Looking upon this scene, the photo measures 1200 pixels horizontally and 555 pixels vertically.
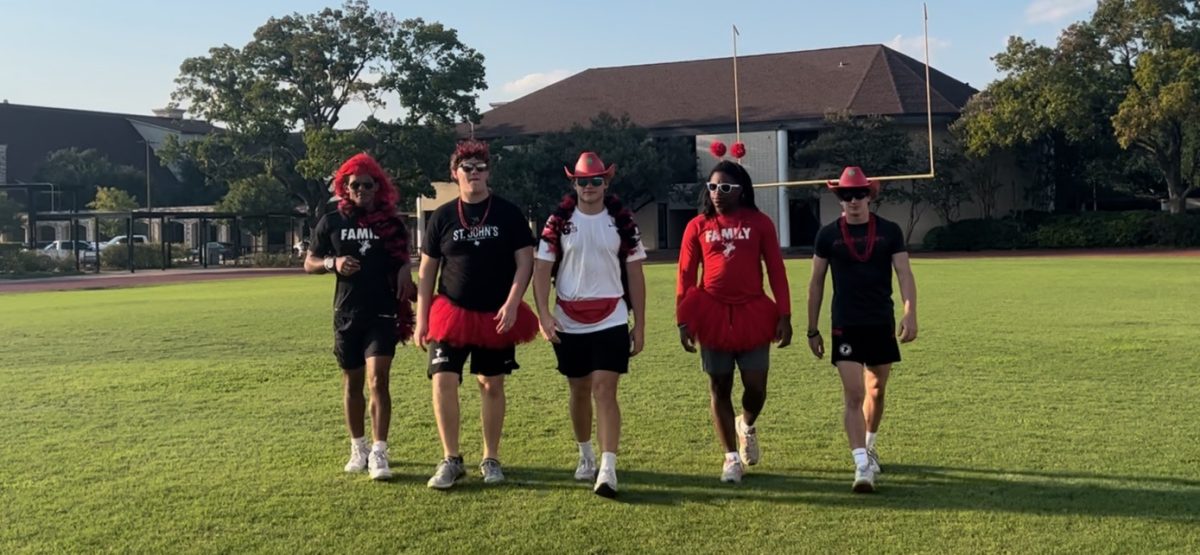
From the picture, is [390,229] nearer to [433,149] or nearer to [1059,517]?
[1059,517]

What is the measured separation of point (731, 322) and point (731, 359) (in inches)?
9.3

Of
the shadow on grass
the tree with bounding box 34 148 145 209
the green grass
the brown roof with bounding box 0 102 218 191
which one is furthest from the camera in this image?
the brown roof with bounding box 0 102 218 191

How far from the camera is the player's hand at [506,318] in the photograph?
571 cm

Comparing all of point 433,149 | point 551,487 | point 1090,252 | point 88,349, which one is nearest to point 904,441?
point 551,487

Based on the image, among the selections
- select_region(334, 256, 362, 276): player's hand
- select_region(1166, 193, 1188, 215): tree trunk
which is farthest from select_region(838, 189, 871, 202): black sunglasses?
select_region(1166, 193, 1188, 215): tree trunk

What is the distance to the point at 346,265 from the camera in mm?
6016

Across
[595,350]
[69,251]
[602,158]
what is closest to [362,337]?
[595,350]

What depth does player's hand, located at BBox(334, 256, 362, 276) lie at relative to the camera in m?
6.01

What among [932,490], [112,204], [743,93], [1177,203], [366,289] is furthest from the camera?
[112,204]

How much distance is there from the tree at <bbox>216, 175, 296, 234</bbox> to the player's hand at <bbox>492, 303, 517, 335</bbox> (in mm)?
44810

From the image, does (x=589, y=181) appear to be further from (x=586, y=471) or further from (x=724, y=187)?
(x=586, y=471)

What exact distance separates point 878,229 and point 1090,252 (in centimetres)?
3884

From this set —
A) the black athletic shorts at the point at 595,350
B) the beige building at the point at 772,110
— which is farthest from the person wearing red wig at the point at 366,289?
the beige building at the point at 772,110

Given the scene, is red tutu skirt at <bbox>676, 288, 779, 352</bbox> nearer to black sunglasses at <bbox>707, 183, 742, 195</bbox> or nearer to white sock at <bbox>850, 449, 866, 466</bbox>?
black sunglasses at <bbox>707, 183, 742, 195</bbox>
